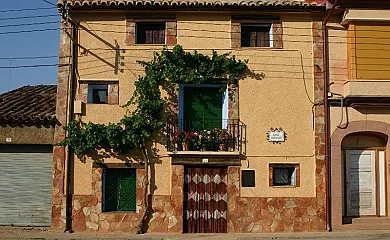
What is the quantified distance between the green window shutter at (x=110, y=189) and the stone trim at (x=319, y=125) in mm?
5939

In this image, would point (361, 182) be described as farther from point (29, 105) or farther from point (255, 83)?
point (29, 105)

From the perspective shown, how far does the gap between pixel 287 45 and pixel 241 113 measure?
2512mm

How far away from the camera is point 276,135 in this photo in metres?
15.1

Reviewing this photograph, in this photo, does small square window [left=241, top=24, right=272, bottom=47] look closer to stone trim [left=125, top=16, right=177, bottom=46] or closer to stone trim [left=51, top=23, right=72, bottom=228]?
stone trim [left=125, top=16, right=177, bottom=46]

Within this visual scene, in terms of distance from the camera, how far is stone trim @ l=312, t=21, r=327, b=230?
49.0 feet

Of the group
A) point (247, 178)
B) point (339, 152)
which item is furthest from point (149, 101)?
point (339, 152)

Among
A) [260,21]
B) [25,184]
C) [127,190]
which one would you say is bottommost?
[127,190]

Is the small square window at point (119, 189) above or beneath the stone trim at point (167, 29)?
beneath

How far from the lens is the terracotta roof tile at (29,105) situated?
15125 mm

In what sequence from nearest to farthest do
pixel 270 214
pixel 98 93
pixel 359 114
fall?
pixel 270 214 < pixel 359 114 < pixel 98 93

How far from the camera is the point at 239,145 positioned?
15.1 metres

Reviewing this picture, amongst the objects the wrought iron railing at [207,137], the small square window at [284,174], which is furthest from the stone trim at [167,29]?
the small square window at [284,174]

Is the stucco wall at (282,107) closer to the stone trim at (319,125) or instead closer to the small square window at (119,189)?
the stone trim at (319,125)

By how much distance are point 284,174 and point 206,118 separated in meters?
2.87
